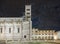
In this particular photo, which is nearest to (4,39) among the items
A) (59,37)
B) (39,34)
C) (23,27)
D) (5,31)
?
(5,31)

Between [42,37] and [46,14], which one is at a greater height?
[46,14]

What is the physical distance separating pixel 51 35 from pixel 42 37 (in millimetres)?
1429

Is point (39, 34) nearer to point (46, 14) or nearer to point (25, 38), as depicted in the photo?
point (25, 38)

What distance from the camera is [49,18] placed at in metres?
37.4

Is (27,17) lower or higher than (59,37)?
higher

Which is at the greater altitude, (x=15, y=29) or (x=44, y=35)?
(x=15, y=29)

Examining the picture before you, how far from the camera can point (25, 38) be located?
32.3 meters

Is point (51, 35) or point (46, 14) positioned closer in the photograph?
point (51, 35)

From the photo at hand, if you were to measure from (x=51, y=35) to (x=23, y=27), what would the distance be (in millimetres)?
4511

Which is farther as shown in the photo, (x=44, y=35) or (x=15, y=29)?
(x=15, y=29)

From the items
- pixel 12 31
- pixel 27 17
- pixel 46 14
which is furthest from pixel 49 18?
pixel 12 31

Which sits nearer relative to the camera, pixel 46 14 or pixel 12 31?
pixel 12 31

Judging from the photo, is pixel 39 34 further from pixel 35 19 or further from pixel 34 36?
pixel 35 19

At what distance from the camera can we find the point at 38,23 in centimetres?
3694
